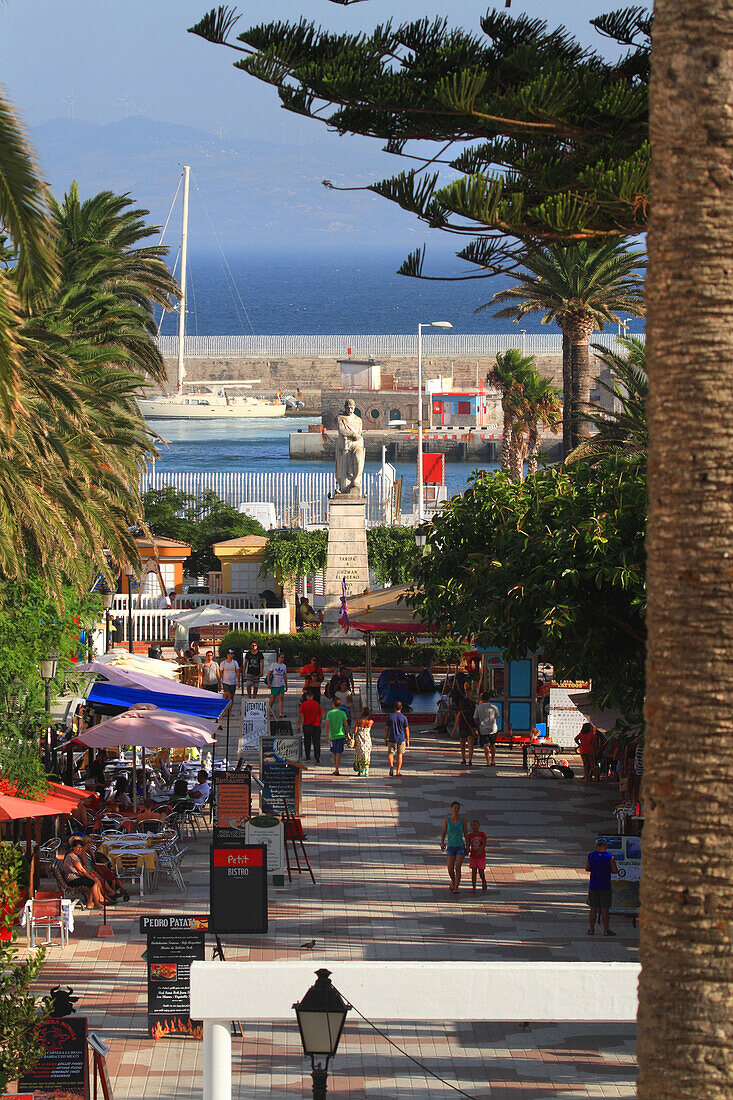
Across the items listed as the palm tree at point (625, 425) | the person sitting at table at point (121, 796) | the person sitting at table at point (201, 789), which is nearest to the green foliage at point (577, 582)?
the person sitting at table at point (201, 789)

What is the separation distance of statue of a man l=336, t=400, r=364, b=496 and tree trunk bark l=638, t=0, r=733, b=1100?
26959 mm

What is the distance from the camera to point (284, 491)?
2126 inches

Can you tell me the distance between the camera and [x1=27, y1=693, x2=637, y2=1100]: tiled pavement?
425 inches

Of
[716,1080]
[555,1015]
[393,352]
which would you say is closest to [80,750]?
[555,1015]

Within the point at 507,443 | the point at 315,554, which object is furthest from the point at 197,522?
the point at 507,443

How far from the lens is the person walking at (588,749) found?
2034 centimetres

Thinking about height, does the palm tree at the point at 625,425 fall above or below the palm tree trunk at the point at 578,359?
below

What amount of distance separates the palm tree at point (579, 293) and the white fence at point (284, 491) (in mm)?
15628

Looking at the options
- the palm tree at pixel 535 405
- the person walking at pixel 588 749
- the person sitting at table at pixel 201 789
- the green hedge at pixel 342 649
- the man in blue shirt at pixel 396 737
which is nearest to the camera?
the person sitting at table at pixel 201 789

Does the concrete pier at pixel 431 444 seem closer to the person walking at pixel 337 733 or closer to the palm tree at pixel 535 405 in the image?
the palm tree at pixel 535 405

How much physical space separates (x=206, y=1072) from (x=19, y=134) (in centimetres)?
528

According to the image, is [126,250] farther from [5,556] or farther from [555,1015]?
[555,1015]

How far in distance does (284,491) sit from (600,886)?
4085cm

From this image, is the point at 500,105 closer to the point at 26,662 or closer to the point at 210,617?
the point at 26,662
